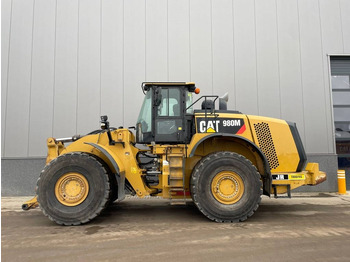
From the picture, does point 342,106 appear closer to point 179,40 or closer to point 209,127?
point 179,40

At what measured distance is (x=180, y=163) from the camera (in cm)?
498

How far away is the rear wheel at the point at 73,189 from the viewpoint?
4.45 m

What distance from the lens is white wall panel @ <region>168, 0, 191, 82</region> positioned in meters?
9.09

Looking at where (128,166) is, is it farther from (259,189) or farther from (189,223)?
(259,189)

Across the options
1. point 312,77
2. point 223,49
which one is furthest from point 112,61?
point 312,77

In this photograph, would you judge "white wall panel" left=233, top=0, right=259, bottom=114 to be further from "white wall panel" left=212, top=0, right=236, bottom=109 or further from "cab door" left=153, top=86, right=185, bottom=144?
"cab door" left=153, top=86, right=185, bottom=144

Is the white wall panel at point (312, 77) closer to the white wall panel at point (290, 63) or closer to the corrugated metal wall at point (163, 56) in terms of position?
the corrugated metal wall at point (163, 56)

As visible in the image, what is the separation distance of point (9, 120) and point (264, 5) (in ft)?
33.7

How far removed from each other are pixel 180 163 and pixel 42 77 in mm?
6795

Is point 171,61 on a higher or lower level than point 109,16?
lower

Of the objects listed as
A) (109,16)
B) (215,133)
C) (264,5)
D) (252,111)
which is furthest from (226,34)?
(215,133)

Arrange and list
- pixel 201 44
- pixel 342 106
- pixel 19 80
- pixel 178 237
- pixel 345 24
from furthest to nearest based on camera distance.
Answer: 1. pixel 342 106
2. pixel 345 24
3. pixel 201 44
4. pixel 19 80
5. pixel 178 237

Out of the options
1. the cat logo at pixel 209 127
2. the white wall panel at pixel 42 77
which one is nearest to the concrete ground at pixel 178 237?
the cat logo at pixel 209 127

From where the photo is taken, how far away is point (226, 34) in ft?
30.3
